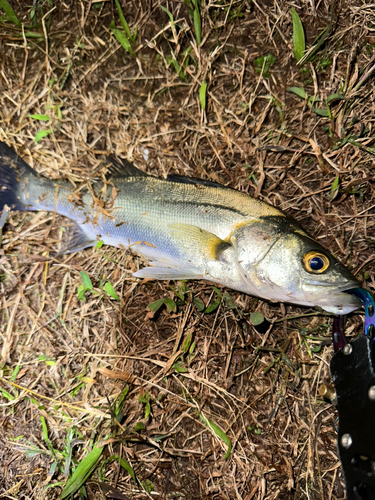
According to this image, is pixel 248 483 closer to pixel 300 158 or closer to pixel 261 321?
pixel 261 321

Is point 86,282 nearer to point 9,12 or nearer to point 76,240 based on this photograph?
point 76,240

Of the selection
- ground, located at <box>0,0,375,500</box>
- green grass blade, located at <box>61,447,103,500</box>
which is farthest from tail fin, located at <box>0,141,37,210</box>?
green grass blade, located at <box>61,447,103,500</box>

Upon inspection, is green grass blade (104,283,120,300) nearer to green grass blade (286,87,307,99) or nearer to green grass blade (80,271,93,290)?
green grass blade (80,271,93,290)

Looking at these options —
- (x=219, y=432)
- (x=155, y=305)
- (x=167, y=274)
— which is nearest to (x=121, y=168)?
(x=167, y=274)

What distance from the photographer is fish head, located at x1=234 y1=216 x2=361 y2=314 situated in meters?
2.55

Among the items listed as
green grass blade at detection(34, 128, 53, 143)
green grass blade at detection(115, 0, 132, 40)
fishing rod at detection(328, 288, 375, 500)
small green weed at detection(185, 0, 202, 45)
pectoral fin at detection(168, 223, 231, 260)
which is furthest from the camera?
green grass blade at detection(34, 128, 53, 143)

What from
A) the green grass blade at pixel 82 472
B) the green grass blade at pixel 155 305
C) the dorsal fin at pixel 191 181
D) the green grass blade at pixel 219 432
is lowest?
the green grass blade at pixel 82 472

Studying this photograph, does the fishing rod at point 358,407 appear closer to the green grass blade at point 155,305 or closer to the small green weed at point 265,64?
the green grass blade at point 155,305

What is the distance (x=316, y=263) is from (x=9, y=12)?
3702mm

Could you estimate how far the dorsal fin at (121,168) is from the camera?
3.15 metres

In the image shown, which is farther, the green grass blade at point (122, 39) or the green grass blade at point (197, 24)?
the green grass blade at point (122, 39)

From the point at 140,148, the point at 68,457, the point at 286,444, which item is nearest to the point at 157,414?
the point at 68,457

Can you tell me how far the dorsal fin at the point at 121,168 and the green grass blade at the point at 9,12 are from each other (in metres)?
1.75

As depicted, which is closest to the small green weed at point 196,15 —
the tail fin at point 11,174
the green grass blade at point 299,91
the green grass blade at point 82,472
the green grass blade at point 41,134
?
the green grass blade at point 299,91
